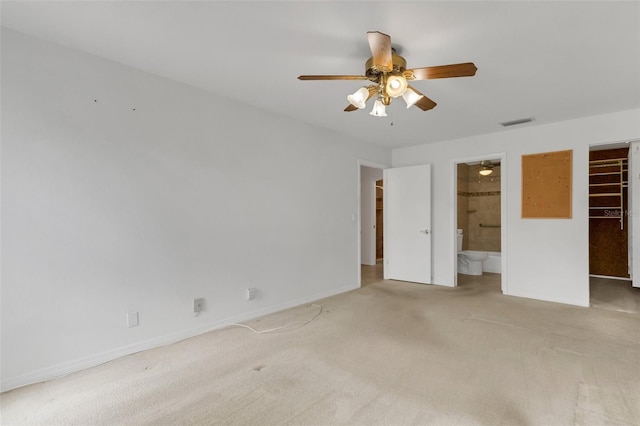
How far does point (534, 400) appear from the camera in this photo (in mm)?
1922

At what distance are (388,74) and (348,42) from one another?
36cm

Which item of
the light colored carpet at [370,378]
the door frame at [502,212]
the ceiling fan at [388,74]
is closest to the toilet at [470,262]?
the door frame at [502,212]

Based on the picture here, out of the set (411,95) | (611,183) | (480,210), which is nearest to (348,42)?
(411,95)

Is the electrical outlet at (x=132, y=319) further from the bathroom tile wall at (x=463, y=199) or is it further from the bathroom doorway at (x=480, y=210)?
the bathroom tile wall at (x=463, y=199)

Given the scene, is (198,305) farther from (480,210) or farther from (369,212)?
(480,210)

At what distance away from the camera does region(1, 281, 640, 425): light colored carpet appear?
5.88 ft

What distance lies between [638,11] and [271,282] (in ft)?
12.0

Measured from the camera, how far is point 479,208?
7477 millimetres

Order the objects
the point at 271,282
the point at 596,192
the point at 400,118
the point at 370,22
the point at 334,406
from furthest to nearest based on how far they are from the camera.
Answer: the point at 596,192 → the point at 400,118 → the point at 271,282 → the point at 370,22 → the point at 334,406

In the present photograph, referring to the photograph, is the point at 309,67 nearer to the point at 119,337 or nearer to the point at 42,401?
the point at 119,337

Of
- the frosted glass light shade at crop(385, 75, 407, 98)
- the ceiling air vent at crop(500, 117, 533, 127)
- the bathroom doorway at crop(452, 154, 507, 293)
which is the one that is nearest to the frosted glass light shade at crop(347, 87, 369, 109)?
the frosted glass light shade at crop(385, 75, 407, 98)

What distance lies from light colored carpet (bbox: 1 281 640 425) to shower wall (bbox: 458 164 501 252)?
3.99 metres

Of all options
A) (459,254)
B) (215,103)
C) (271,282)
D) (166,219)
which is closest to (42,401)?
(166,219)

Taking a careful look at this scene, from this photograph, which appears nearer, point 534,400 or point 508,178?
point 534,400
